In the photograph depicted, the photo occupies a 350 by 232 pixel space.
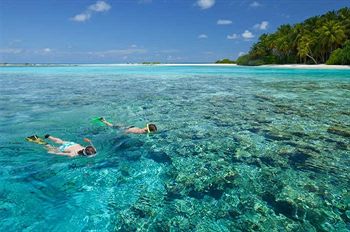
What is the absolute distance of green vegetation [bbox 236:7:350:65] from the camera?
50.9m

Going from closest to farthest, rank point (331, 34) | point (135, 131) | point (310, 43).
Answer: point (135, 131) → point (331, 34) → point (310, 43)

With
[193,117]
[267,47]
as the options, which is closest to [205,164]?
[193,117]

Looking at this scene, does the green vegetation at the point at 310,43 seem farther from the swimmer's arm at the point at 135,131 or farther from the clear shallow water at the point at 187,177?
the swimmer's arm at the point at 135,131

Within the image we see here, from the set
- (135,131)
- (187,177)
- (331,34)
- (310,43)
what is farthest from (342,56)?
(187,177)

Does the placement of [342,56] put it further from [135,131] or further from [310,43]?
[135,131]

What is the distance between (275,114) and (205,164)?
6.12 meters

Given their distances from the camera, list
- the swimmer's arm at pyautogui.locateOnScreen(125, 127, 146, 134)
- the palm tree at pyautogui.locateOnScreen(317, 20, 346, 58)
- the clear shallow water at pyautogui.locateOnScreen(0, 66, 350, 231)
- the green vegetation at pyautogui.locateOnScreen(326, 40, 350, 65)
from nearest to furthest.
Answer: the clear shallow water at pyautogui.locateOnScreen(0, 66, 350, 231)
the swimmer's arm at pyautogui.locateOnScreen(125, 127, 146, 134)
the green vegetation at pyautogui.locateOnScreen(326, 40, 350, 65)
the palm tree at pyautogui.locateOnScreen(317, 20, 346, 58)

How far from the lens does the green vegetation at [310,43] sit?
5094cm

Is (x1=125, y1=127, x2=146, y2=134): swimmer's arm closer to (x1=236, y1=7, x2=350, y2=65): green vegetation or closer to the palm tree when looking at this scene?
(x1=236, y1=7, x2=350, y2=65): green vegetation

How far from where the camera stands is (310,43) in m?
54.8

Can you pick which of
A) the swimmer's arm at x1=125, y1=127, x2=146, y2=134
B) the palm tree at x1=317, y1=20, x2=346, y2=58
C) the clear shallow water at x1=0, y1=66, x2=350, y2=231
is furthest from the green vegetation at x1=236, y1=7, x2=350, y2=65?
the swimmer's arm at x1=125, y1=127, x2=146, y2=134

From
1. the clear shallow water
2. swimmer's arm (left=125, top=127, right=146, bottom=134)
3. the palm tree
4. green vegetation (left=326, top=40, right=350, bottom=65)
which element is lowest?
the clear shallow water

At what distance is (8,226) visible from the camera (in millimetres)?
4125

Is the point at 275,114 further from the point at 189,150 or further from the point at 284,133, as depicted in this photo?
the point at 189,150
